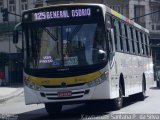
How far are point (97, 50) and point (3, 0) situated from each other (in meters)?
58.4

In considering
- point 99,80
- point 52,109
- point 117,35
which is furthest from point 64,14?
point 52,109

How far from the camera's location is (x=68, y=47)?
16.0 metres

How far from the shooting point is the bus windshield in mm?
15883

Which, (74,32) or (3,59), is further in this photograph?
(3,59)

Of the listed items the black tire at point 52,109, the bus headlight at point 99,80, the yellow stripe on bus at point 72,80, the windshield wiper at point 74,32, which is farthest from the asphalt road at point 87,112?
the windshield wiper at point 74,32

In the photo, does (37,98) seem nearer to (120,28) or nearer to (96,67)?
(96,67)

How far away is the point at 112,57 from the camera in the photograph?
16828 mm

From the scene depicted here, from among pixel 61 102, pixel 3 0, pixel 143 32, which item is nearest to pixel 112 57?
pixel 61 102

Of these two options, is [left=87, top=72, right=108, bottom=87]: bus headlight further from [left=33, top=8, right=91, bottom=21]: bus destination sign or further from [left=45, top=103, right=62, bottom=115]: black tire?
[left=45, top=103, right=62, bottom=115]: black tire

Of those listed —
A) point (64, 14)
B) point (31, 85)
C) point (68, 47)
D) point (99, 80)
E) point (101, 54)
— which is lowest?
point (31, 85)

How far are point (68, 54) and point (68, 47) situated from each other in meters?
0.21

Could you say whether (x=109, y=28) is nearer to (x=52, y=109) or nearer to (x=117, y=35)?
(x=117, y=35)

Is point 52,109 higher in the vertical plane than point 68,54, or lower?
lower

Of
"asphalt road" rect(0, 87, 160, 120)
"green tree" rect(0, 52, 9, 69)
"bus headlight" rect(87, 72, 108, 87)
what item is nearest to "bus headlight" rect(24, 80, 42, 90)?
"asphalt road" rect(0, 87, 160, 120)
